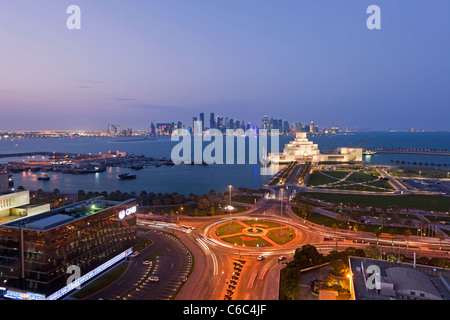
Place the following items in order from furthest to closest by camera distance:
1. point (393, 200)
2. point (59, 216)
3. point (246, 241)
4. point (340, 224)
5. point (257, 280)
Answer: point (393, 200) → point (340, 224) → point (246, 241) → point (257, 280) → point (59, 216)

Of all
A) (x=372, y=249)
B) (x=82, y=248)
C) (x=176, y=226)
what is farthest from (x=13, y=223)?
(x=372, y=249)

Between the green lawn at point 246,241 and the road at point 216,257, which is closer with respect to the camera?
the road at point 216,257

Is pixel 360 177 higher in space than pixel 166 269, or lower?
higher

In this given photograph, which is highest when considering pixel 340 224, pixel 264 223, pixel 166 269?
pixel 340 224

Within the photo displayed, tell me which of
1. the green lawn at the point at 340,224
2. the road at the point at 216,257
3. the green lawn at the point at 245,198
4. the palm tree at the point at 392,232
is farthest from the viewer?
the green lawn at the point at 245,198

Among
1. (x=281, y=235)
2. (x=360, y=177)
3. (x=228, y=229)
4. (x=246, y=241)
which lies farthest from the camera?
(x=360, y=177)

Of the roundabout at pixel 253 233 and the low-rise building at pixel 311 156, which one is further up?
the low-rise building at pixel 311 156

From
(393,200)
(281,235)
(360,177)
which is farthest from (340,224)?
(360,177)

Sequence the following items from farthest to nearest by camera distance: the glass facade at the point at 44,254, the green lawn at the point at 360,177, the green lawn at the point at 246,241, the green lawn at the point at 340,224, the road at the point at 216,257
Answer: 1. the green lawn at the point at 360,177
2. the green lawn at the point at 340,224
3. the green lawn at the point at 246,241
4. the road at the point at 216,257
5. the glass facade at the point at 44,254

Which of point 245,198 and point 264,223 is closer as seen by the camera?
point 264,223

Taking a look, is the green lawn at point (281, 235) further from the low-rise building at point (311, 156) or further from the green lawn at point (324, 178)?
the low-rise building at point (311, 156)

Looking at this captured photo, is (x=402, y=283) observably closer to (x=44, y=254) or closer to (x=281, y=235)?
(x=281, y=235)

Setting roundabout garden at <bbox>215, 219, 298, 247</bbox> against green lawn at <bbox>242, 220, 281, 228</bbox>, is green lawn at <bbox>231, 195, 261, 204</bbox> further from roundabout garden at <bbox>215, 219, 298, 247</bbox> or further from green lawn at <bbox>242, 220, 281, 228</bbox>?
roundabout garden at <bbox>215, 219, 298, 247</bbox>

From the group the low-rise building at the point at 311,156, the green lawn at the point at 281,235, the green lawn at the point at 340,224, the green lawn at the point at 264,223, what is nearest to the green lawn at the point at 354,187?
the green lawn at the point at 340,224
